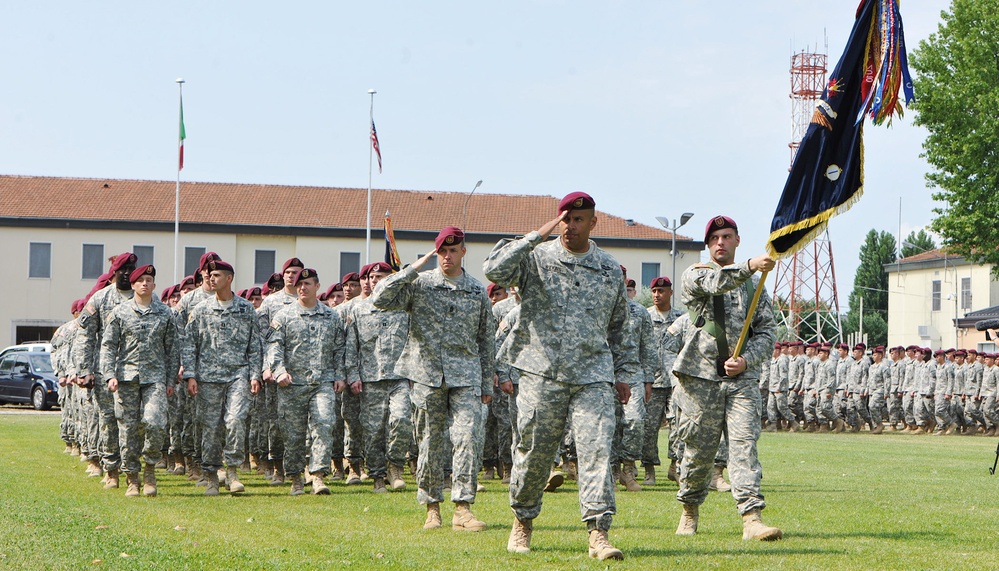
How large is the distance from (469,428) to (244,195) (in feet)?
188

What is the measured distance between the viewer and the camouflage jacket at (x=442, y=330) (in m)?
9.82

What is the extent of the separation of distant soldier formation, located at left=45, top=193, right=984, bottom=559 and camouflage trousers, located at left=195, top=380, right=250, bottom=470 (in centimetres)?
2

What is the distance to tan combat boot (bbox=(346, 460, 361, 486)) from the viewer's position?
13.9 meters

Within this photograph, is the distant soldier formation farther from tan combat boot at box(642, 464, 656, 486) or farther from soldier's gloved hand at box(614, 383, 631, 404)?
tan combat boot at box(642, 464, 656, 486)

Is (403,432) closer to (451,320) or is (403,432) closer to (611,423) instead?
(451,320)

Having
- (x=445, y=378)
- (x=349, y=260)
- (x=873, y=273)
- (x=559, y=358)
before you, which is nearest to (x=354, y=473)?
(x=445, y=378)

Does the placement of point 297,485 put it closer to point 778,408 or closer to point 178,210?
point 778,408

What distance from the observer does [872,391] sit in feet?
106

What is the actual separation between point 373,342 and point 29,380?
26.9 meters

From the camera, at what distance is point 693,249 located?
2586 inches

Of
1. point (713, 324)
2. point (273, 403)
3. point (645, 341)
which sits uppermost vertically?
point (713, 324)

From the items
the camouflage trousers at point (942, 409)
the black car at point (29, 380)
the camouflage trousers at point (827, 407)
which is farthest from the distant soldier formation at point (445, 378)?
the camouflage trousers at point (942, 409)

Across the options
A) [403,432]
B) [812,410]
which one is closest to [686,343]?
[403,432]

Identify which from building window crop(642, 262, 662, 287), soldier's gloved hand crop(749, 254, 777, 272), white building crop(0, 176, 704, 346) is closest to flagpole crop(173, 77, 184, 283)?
white building crop(0, 176, 704, 346)
